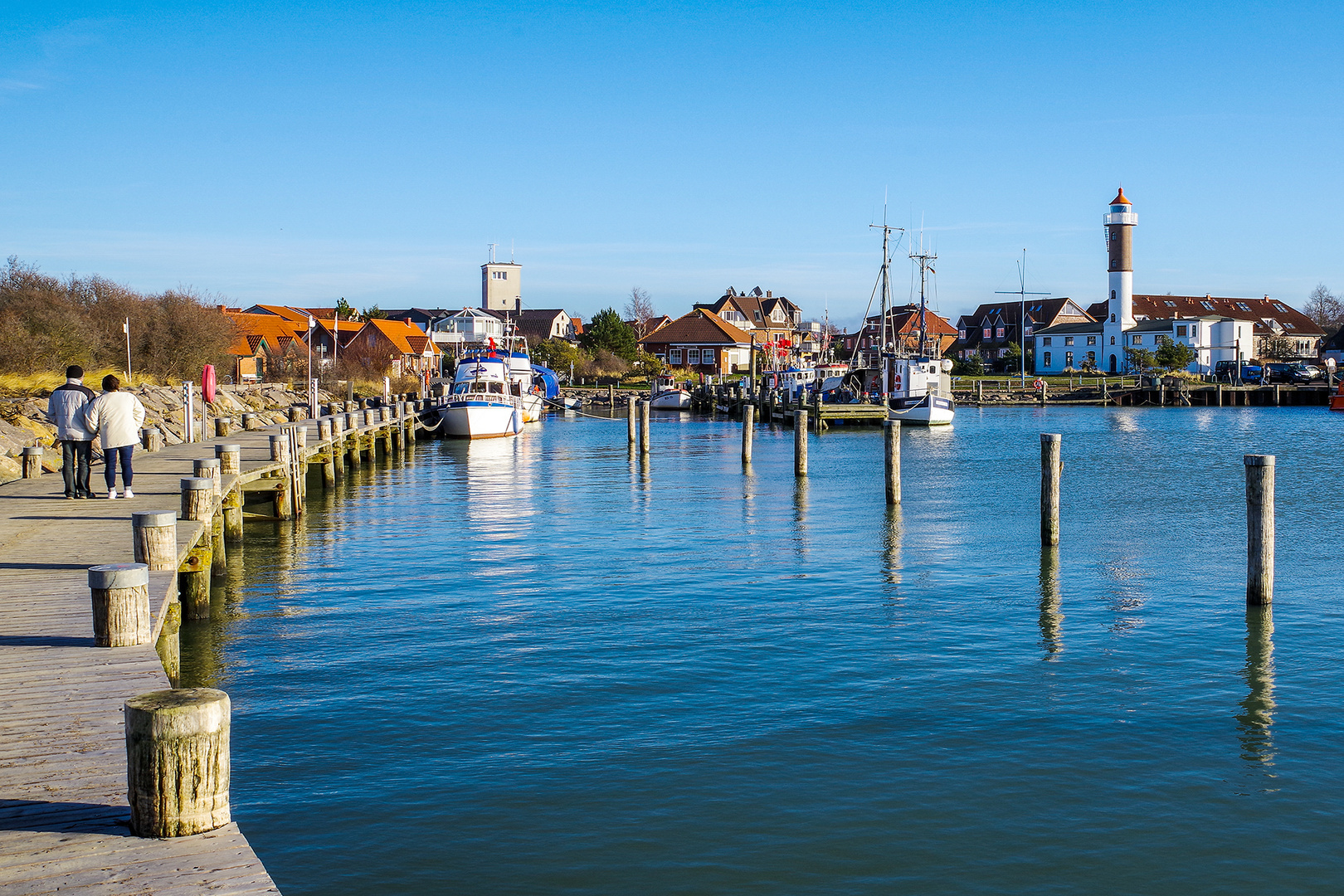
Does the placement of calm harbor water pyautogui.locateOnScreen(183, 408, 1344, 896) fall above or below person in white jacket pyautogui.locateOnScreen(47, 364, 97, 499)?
below

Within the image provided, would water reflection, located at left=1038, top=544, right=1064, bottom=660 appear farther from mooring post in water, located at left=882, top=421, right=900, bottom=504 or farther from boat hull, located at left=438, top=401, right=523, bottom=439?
boat hull, located at left=438, top=401, right=523, bottom=439

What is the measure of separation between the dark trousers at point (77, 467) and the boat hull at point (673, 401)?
68.6 metres

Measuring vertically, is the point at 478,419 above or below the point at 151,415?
below

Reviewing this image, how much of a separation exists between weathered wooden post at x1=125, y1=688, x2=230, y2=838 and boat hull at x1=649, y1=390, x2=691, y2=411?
268ft

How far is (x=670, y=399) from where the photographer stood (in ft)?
289

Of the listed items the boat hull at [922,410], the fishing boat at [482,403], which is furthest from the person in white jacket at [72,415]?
the boat hull at [922,410]

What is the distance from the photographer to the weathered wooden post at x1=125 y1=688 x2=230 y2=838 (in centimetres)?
603

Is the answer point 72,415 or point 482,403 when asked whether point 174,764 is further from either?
point 482,403

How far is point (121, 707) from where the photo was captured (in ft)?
26.2

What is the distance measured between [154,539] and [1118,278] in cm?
12714

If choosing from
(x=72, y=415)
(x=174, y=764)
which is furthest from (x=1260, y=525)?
(x=72, y=415)

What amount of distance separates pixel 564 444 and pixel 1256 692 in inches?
1718

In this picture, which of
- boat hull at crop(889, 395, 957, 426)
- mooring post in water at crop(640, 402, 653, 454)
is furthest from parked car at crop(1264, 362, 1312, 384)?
mooring post in water at crop(640, 402, 653, 454)

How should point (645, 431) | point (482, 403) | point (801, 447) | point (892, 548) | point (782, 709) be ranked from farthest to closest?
point (482, 403)
point (645, 431)
point (801, 447)
point (892, 548)
point (782, 709)
